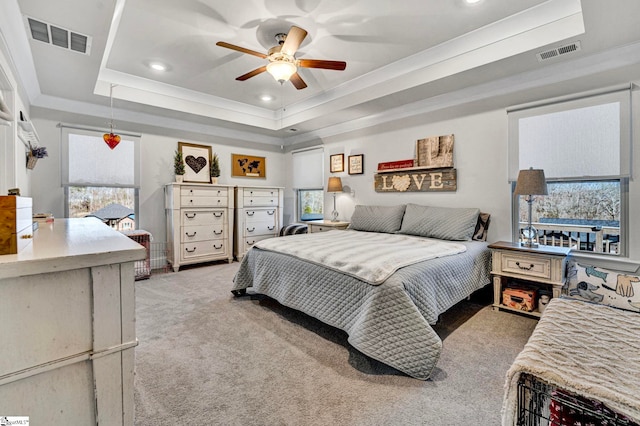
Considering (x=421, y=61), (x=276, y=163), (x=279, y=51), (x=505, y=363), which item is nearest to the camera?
(x=505, y=363)

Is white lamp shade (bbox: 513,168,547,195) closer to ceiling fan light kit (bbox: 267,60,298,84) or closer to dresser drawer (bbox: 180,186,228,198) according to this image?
ceiling fan light kit (bbox: 267,60,298,84)

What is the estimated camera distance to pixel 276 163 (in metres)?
6.32

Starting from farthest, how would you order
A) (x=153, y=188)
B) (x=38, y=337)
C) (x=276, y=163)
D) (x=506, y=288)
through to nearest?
(x=276, y=163)
(x=153, y=188)
(x=506, y=288)
(x=38, y=337)

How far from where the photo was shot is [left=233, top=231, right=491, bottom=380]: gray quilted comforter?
181 cm

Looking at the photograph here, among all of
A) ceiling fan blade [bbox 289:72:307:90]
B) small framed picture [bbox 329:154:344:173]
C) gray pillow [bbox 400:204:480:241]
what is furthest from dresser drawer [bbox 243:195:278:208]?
gray pillow [bbox 400:204:480:241]

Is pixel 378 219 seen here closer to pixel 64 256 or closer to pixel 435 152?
pixel 435 152

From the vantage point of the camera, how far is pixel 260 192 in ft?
17.6

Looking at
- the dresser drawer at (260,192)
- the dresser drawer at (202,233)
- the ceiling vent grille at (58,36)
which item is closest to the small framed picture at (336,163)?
the dresser drawer at (260,192)

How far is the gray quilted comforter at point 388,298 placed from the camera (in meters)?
1.81

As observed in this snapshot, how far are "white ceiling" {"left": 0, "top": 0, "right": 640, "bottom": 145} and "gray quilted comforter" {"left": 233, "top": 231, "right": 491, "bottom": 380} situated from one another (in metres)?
1.93

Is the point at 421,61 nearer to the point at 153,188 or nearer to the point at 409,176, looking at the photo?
the point at 409,176

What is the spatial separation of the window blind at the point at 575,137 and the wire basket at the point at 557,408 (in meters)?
2.61

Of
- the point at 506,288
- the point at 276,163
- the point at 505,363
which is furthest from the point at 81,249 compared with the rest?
the point at 276,163

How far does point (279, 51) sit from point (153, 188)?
127 inches
